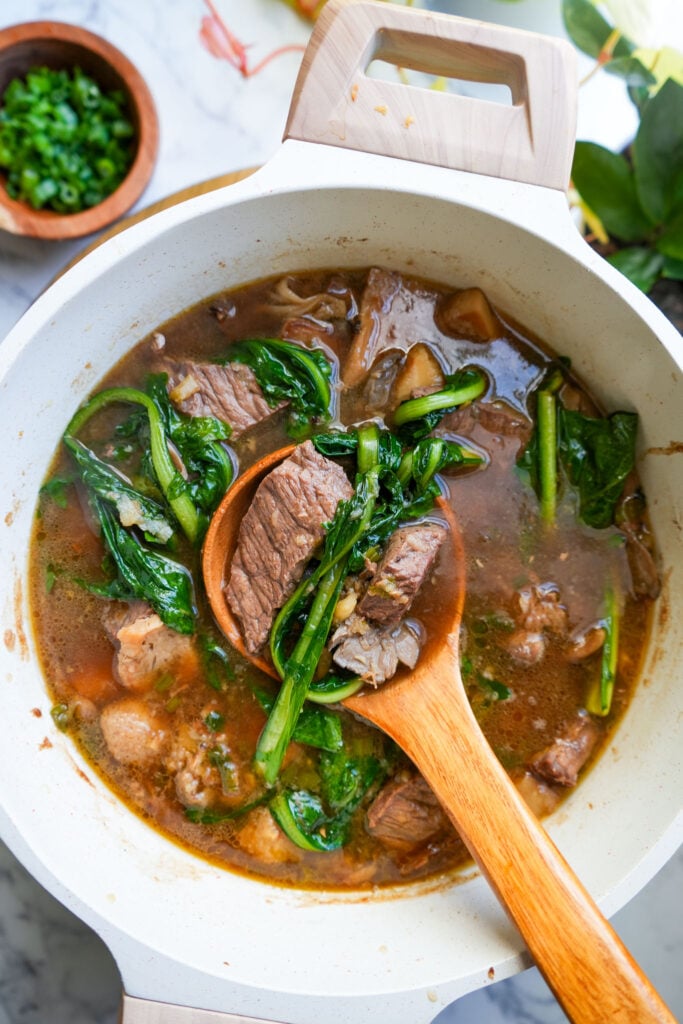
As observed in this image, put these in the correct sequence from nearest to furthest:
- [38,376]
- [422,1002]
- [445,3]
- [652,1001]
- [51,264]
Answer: [652,1001], [422,1002], [38,376], [51,264], [445,3]

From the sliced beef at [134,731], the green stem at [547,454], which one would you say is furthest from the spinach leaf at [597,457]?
the sliced beef at [134,731]

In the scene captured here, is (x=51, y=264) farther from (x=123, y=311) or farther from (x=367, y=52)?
(x=367, y=52)

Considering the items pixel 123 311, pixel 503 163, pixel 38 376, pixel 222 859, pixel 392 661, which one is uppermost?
pixel 503 163

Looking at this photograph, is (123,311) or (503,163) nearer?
(503,163)

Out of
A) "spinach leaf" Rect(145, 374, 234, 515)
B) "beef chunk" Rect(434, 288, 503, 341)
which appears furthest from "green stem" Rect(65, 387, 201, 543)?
"beef chunk" Rect(434, 288, 503, 341)

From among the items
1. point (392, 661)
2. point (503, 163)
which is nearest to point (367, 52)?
point (503, 163)

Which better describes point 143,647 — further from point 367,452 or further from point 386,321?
point 386,321
